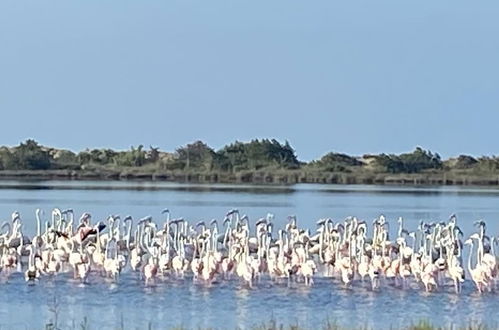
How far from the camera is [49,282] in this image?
18547mm

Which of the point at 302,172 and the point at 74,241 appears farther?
the point at 302,172

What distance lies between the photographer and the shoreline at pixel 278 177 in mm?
63781

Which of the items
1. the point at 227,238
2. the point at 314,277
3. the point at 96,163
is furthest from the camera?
the point at 96,163

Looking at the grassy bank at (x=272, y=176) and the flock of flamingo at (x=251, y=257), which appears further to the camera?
the grassy bank at (x=272, y=176)

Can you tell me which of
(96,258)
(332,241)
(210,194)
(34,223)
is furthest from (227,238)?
(210,194)

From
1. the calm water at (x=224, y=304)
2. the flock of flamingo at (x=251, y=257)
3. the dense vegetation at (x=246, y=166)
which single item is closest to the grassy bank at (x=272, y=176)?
the dense vegetation at (x=246, y=166)

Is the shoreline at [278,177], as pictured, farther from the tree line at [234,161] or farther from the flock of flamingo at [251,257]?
the flock of flamingo at [251,257]

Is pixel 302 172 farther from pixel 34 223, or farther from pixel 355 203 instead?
pixel 34 223

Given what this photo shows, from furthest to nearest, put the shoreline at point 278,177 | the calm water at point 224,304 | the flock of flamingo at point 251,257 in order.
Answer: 1. the shoreline at point 278,177
2. the flock of flamingo at point 251,257
3. the calm water at point 224,304

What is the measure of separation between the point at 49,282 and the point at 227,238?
5190mm

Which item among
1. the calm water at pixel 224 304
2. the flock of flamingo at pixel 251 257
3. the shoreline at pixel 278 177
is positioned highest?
the shoreline at pixel 278 177

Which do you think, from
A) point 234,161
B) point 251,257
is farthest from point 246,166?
point 251,257

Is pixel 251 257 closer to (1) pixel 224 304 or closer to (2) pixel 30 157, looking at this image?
(1) pixel 224 304

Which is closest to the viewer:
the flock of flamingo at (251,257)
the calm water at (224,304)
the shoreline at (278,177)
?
the calm water at (224,304)
